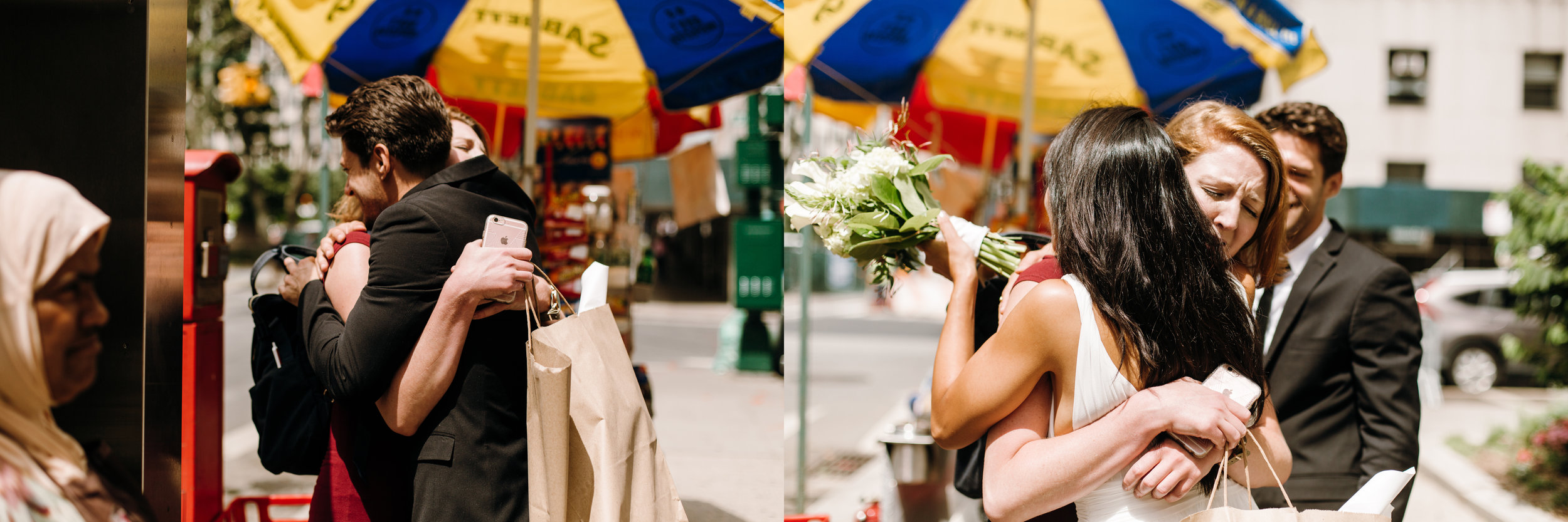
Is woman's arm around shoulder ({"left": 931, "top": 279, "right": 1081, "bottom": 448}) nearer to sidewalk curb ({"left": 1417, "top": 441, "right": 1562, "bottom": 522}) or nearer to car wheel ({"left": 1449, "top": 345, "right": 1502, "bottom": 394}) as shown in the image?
sidewalk curb ({"left": 1417, "top": 441, "right": 1562, "bottom": 522})

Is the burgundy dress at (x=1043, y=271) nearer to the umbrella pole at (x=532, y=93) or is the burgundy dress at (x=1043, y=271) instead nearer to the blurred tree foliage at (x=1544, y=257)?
the umbrella pole at (x=532, y=93)

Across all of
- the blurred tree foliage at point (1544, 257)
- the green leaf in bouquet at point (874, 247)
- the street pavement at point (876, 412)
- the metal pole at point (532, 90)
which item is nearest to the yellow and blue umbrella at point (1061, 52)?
the street pavement at point (876, 412)

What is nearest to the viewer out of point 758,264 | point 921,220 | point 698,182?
point 921,220

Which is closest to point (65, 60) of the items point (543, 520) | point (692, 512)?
point (543, 520)

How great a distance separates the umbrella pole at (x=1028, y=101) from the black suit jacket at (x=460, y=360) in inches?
197

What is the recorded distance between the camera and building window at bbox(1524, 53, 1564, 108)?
65.9ft

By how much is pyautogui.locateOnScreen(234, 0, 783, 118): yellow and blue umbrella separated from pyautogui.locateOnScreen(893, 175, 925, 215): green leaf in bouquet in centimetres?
231

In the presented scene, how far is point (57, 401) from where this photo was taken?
147 cm

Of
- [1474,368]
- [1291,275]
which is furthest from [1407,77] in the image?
[1291,275]

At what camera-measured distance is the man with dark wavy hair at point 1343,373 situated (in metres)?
2.43

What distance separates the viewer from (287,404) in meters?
2.16

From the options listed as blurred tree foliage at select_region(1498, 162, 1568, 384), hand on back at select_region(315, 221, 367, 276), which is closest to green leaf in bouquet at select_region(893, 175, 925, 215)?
hand on back at select_region(315, 221, 367, 276)

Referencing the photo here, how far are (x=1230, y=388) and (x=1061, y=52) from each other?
17.5ft

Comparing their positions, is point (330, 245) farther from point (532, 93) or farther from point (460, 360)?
point (532, 93)
